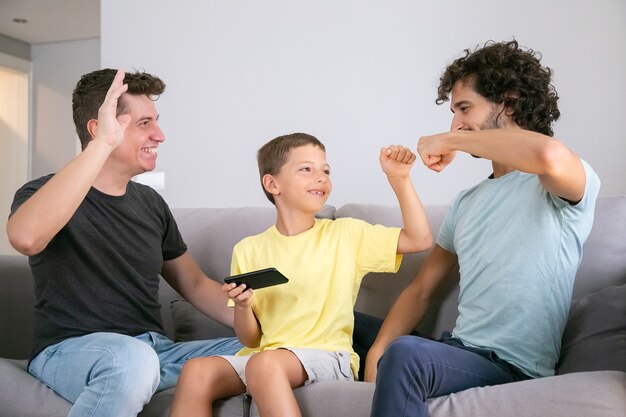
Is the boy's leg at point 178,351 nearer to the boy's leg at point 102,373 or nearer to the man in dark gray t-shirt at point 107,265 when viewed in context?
the man in dark gray t-shirt at point 107,265

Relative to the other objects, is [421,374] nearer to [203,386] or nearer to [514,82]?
[203,386]

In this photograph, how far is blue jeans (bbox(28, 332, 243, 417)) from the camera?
1.68 m

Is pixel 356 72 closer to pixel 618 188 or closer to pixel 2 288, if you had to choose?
pixel 618 188

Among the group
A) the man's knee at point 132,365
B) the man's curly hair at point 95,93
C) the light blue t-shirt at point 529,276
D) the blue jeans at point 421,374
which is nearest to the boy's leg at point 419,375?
the blue jeans at point 421,374

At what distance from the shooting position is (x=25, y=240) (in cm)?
176

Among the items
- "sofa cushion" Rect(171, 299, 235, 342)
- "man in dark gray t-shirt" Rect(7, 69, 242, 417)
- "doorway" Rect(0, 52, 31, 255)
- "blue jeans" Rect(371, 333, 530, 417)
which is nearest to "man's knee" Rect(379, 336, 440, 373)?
"blue jeans" Rect(371, 333, 530, 417)

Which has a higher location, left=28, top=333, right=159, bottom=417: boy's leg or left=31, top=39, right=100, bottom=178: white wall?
left=31, top=39, right=100, bottom=178: white wall

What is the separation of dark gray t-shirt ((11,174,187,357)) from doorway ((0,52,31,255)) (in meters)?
5.46

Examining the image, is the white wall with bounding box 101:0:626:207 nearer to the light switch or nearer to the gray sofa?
the light switch

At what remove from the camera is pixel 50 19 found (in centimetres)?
648

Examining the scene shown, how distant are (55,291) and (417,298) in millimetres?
953

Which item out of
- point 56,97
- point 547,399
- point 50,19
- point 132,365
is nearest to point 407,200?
point 547,399

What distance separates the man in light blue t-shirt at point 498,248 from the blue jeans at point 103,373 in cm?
55

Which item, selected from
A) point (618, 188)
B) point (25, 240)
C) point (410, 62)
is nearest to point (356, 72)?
point (410, 62)
